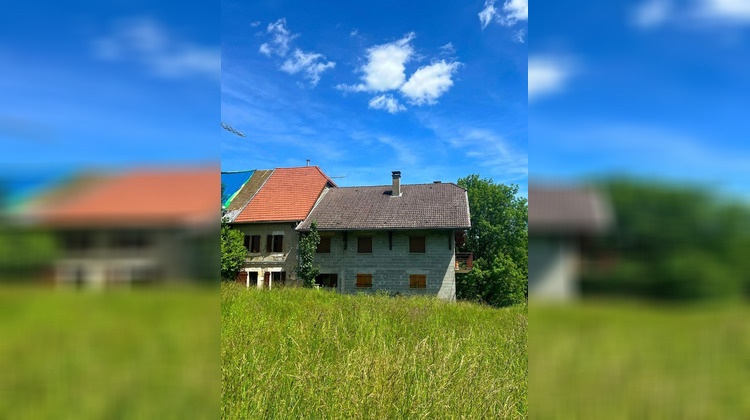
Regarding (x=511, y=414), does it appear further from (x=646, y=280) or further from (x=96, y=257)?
(x=96, y=257)

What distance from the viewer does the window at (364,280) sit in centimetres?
1938

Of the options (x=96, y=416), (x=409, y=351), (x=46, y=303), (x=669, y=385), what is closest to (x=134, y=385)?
(x=96, y=416)

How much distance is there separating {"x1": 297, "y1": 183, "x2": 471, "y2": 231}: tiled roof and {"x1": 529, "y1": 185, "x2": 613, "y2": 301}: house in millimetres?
18679

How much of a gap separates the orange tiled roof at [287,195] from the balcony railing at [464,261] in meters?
12.2

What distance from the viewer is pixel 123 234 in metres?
0.63

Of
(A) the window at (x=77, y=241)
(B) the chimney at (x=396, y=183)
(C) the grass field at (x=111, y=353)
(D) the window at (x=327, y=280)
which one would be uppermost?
(B) the chimney at (x=396, y=183)

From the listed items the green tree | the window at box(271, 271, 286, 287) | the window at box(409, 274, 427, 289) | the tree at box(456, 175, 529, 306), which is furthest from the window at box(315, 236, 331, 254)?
the tree at box(456, 175, 529, 306)

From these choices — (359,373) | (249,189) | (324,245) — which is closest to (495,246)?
(324,245)

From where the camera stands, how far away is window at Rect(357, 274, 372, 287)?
19.4 m

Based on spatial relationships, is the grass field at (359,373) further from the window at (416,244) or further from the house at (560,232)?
the window at (416,244)

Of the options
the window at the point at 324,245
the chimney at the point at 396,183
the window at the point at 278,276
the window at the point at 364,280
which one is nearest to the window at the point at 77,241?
the window at the point at 364,280

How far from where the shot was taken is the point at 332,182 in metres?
26.2

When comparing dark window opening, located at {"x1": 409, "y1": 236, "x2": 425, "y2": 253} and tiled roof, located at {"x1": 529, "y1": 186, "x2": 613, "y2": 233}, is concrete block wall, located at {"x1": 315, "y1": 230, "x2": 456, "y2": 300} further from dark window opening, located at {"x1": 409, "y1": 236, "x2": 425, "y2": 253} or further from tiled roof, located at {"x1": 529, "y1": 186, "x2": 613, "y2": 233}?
tiled roof, located at {"x1": 529, "y1": 186, "x2": 613, "y2": 233}

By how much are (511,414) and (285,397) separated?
1282 mm
